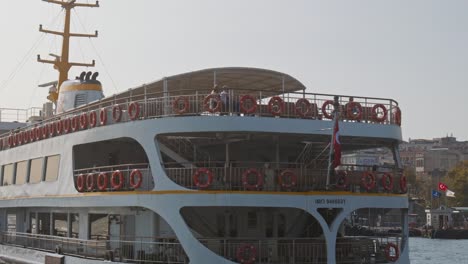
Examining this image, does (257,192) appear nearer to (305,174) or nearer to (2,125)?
(305,174)

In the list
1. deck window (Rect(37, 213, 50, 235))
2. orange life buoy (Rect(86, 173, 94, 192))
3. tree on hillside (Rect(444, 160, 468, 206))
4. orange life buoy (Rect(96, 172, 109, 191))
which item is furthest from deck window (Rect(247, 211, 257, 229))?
tree on hillside (Rect(444, 160, 468, 206))

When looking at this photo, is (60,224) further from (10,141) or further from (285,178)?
(285,178)

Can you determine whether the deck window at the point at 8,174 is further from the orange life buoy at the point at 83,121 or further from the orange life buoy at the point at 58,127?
the orange life buoy at the point at 83,121

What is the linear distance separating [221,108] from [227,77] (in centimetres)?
316

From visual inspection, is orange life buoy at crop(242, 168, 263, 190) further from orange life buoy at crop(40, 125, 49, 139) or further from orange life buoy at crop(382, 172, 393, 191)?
orange life buoy at crop(40, 125, 49, 139)

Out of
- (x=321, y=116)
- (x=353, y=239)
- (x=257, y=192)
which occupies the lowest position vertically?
(x=353, y=239)

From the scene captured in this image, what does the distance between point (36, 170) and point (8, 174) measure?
4.36m

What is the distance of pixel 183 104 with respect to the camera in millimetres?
21734

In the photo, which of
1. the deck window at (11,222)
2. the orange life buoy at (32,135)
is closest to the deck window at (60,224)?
the orange life buoy at (32,135)

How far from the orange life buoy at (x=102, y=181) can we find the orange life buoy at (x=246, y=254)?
5.25 metres

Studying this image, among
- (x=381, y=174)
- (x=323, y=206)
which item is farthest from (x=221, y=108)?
(x=381, y=174)

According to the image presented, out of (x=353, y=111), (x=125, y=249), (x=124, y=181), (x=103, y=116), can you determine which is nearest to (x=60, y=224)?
(x=103, y=116)

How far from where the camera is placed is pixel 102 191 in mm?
23359

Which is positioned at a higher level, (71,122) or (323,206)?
(71,122)
